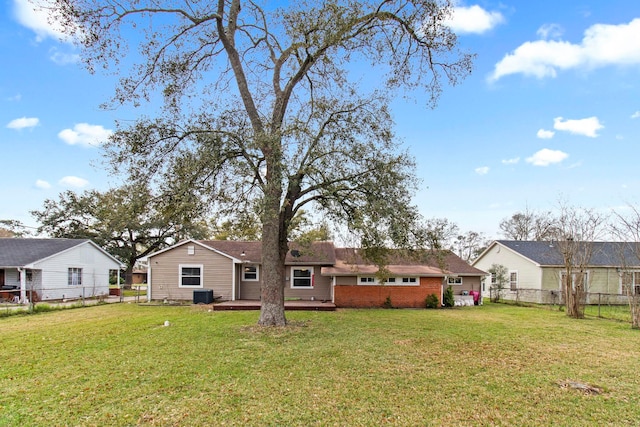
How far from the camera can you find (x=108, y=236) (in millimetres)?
32281

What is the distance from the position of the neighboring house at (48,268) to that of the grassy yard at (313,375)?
414 inches

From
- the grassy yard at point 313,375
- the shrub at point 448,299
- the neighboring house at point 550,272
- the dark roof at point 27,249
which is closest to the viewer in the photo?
the grassy yard at point 313,375

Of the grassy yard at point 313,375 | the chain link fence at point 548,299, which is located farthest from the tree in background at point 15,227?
the chain link fence at point 548,299

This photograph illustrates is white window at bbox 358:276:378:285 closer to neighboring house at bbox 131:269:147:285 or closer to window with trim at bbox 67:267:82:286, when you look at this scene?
window with trim at bbox 67:267:82:286

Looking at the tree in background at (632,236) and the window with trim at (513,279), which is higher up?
the tree in background at (632,236)

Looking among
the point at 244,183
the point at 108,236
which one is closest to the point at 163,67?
the point at 244,183

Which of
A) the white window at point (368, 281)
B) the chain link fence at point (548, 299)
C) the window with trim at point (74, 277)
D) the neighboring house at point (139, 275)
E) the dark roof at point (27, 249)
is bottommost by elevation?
the neighboring house at point (139, 275)

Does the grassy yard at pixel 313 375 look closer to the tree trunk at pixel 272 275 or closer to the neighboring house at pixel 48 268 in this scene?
the tree trunk at pixel 272 275

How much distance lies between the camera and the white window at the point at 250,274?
19812 millimetres

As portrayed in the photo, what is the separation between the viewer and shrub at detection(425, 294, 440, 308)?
Result: 1759 cm

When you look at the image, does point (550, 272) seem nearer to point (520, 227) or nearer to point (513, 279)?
point (513, 279)

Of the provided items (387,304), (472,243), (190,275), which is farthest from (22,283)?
(472,243)

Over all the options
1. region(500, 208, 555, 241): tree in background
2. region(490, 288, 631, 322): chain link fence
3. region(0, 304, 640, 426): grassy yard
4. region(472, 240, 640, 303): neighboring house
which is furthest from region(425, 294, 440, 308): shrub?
region(500, 208, 555, 241): tree in background

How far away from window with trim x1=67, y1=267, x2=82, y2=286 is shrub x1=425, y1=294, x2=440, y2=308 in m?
21.0
